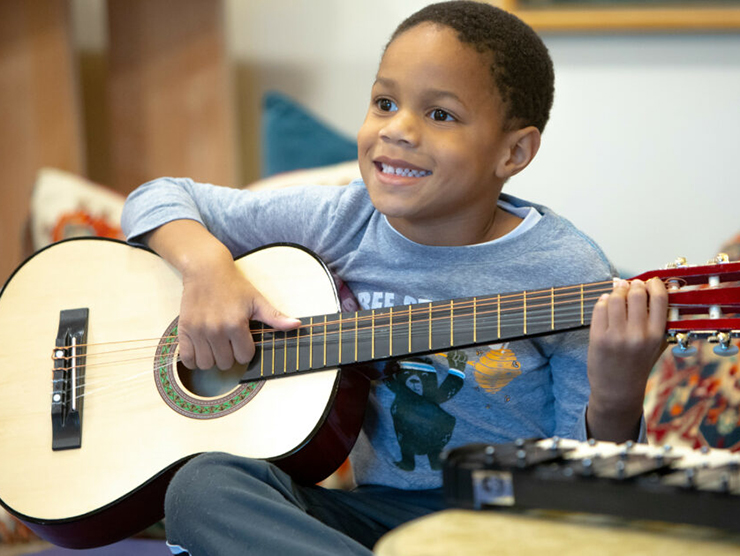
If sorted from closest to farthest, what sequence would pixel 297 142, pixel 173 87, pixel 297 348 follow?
pixel 297 348, pixel 297 142, pixel 173 87

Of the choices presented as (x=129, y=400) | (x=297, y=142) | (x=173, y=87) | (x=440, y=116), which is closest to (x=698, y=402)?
(x=440, y=116)

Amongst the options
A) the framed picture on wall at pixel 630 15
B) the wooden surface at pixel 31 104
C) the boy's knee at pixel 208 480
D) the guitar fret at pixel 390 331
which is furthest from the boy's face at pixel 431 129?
the wooden surface at pixel 31 104

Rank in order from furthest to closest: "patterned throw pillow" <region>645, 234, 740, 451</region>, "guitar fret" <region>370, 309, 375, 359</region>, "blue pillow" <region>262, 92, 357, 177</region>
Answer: "blue pillow" <region>262, 92, 357, 177</region>
"patterned throw pillow" <region>645, 234, 740, 451</region>
"guitar fret" <region>370, 309, 375, 359</region>

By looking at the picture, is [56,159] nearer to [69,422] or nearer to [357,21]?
[357,21]

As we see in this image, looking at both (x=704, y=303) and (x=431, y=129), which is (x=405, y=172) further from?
(x=704, y=303)

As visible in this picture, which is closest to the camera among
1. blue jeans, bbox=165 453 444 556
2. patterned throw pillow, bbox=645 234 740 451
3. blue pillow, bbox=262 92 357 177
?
blue jeans, bbox=165 453 444 556

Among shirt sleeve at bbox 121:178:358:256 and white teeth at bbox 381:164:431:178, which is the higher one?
white teeth at bbox 381:164:431:178

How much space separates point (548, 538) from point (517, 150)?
2.16 feet

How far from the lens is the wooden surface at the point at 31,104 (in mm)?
1950

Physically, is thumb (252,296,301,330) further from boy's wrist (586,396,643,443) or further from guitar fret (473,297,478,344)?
boy's wrist (586,396,643,443)

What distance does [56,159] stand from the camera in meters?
1.97

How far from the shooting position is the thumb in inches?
42.2

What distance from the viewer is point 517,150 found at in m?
1.12

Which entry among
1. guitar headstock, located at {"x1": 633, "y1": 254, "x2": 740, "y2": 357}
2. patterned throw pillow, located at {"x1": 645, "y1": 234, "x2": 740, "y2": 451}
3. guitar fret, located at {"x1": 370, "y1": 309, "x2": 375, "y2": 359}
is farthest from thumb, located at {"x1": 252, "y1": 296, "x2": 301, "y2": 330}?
patterned throw pillow, located at {"x1": 645, "y1": 234, "x2": 740, "y2": 451}
